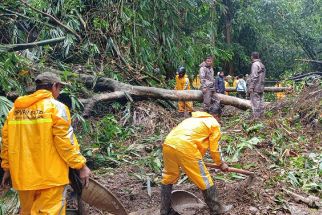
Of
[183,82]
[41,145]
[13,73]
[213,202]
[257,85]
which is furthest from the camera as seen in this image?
[183,82]

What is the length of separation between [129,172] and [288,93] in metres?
6.60

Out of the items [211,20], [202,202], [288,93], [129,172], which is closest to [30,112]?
[202,202]

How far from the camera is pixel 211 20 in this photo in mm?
15195

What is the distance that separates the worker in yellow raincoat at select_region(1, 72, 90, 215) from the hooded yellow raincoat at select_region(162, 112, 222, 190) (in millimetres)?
1184

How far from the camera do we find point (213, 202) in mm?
4699

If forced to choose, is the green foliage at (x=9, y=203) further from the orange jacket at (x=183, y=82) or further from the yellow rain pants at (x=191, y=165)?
the orange jacket at (x=183, y=82)

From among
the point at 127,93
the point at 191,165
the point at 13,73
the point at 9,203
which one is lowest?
the point at 9,203

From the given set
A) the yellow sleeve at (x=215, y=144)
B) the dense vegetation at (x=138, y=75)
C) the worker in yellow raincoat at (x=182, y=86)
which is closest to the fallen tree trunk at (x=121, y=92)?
the dense vegetation at (x=138, y=75)

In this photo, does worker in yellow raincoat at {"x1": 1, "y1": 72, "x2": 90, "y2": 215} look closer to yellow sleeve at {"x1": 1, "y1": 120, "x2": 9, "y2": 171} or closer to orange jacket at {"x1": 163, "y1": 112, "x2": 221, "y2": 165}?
yellow sleeve at {"x1": 1, "y1": 120, "x2": 9, "y2": 171}

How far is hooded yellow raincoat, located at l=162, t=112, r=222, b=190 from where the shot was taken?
453cm

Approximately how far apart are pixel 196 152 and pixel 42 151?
165 cm

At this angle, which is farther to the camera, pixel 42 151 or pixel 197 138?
pixel 197 138

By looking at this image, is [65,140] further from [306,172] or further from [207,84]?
[207,84]

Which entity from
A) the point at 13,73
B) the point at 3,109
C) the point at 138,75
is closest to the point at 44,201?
the point at 3,109
